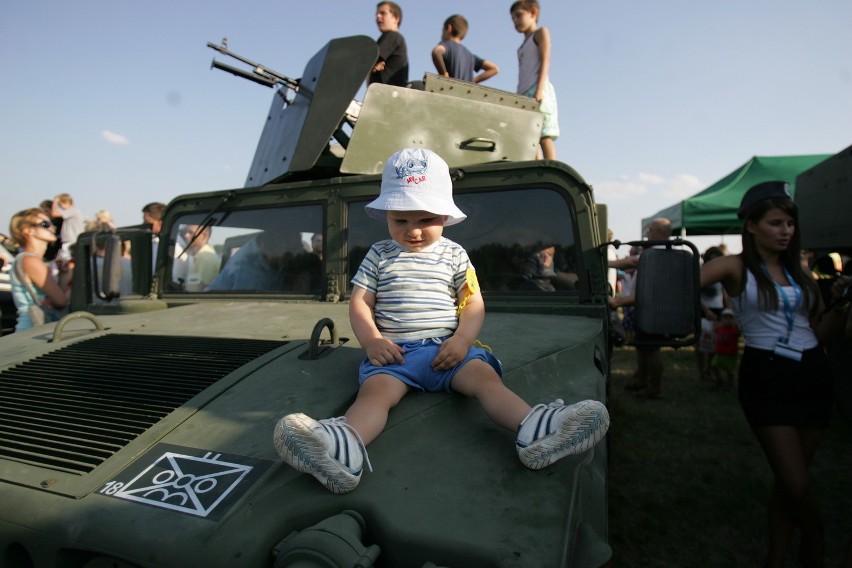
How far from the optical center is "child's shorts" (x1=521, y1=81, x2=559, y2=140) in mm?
4379

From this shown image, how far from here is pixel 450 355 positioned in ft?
5.40

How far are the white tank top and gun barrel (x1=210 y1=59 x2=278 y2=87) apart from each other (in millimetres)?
3553

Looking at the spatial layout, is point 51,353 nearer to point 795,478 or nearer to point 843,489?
point 795,478

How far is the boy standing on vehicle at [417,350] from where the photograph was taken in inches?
51.3

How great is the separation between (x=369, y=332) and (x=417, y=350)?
0.51 ft

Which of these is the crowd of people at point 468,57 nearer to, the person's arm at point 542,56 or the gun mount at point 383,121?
the person's arm at point 542,56

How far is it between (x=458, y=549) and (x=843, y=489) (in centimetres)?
346

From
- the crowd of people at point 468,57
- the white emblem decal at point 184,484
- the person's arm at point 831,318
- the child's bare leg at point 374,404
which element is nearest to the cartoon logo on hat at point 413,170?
the child's bare leg at point 374,404

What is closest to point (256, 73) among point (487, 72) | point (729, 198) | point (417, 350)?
point (487, 72)

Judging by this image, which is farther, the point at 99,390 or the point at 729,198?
the point at 729,198

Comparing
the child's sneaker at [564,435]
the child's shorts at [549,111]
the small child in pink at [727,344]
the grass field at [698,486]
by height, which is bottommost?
the grass field at [698,486]

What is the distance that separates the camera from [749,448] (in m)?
4.20

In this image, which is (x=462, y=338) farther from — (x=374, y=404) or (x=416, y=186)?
(x=416, y=186)

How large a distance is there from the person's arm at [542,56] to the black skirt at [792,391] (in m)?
2.74
